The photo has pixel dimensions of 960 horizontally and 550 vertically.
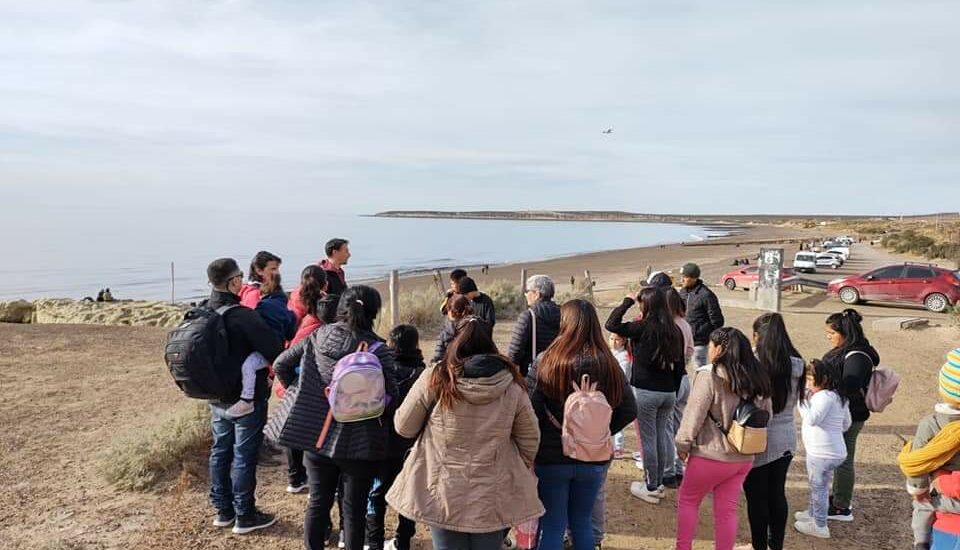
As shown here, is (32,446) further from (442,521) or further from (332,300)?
(442,521)

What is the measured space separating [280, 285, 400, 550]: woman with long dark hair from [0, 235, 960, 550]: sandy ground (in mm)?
969

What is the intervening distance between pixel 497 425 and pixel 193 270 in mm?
36006

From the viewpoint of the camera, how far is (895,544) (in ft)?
13.3

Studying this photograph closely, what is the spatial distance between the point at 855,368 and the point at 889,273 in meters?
15.5

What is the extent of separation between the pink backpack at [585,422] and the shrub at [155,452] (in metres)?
3.59

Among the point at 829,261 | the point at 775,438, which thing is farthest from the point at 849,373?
the point at 829,261

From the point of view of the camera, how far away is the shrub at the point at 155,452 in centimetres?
484

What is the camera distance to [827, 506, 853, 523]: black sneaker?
170 inches

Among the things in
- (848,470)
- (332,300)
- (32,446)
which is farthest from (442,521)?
(32,446)

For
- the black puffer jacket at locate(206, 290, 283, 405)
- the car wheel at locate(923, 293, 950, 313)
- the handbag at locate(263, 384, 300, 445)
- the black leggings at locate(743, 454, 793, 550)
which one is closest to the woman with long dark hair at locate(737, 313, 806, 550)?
the black leggings at locate(743, 454, 793, 550)

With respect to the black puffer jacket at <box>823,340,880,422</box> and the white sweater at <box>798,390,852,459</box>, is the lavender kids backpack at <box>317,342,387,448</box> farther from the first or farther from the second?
the black puffer jacket at <box>823,340,880,422</box>

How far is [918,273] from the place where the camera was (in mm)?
16438

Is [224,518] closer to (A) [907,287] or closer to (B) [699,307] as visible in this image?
(B) [699,307]

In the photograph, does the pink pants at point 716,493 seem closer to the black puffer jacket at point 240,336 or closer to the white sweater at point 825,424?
the white sweater at point 825,424
